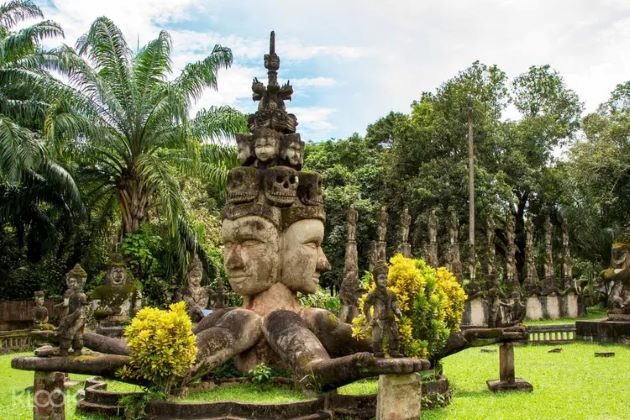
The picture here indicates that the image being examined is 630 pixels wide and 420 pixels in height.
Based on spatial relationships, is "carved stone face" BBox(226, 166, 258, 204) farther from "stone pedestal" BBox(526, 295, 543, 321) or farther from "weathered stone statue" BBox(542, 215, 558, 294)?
"weathered stone statue" BBox(542, 215, 558, 294)

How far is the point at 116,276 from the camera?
58.2 ft

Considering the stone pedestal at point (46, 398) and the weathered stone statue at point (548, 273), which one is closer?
the stone pedestal at point (46, 398)

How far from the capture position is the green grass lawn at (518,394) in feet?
26.4

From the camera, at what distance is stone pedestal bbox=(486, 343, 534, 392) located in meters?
9.62

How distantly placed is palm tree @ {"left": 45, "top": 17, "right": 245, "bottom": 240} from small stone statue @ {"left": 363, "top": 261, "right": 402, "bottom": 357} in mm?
12738

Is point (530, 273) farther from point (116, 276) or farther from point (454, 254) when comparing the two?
point (116, 276)

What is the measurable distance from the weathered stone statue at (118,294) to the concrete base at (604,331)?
39.3 feet

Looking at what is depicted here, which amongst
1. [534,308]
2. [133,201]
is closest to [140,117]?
[133,201]

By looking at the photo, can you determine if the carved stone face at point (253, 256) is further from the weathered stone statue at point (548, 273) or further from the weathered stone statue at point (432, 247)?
the weathered stone statue at point (548, 273)

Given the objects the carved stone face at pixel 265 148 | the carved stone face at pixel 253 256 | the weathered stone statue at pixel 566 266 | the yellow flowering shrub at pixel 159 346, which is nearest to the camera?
the yellow flowering shrub at pixel 159 346

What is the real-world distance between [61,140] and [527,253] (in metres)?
21.0

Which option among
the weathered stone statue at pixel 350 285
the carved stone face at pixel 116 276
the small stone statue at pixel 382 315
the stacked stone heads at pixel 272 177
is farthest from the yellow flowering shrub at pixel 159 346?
the carved stone face at pixel 116 276

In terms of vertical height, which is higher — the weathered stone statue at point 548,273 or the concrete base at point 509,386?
the weathered stone statue at point 548,273

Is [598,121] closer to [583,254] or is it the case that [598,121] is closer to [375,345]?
[583,254]
